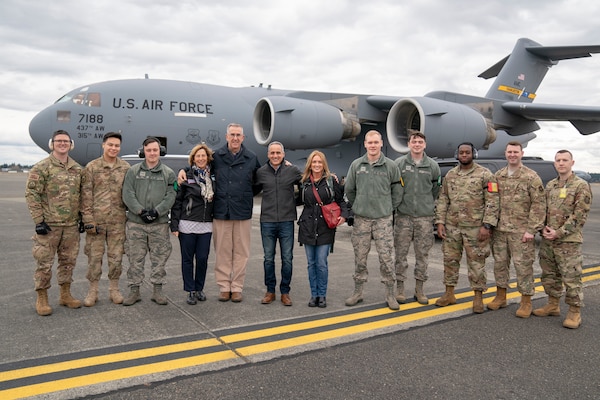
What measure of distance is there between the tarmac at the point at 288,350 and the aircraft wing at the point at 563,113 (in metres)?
10.6

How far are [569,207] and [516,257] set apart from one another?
68 centimetres

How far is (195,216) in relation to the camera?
450 centimetres

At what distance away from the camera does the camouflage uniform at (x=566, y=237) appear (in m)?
3.99

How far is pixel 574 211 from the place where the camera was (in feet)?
13.2

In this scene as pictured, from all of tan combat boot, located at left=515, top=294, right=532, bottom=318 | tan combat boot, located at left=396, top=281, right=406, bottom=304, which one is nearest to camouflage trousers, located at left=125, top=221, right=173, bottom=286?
tan combat boot, located at left=396, top=281, right=406, bottom=304

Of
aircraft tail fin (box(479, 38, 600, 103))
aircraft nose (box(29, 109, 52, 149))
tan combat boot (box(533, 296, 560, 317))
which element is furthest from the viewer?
aircraft tail fin (box(479, 38, 600, 103))

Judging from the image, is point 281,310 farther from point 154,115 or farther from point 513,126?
point 513,126

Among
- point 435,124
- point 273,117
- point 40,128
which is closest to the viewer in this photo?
point 40,128

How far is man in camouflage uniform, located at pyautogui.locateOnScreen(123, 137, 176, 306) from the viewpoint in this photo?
4.38 metres

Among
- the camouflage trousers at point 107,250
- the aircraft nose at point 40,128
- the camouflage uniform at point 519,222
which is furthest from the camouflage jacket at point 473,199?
the aircraft nose at point 40,128

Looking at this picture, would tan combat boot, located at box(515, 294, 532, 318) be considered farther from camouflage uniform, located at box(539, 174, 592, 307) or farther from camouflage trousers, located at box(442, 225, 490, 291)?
camouflage trousers, located at box(442, 225, 490, 291)

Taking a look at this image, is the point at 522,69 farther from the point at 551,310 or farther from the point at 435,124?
the point at 551,310

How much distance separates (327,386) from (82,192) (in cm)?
315

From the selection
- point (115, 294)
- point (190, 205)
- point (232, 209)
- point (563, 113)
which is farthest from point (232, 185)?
point (563, 113)
